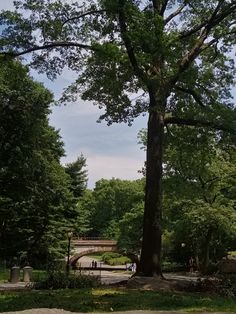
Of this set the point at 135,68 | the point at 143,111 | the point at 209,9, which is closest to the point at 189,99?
the point at 143,111

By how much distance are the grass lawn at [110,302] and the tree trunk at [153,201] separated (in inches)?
150

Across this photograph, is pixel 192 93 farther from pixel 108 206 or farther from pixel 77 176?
pixel 108 206

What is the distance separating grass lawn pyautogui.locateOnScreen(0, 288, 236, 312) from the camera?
11.0 meters

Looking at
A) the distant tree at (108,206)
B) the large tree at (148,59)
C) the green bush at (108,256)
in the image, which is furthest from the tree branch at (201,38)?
the distant tree at (108,206)

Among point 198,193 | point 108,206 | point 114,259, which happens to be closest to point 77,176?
point 114,259

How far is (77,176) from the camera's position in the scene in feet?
184

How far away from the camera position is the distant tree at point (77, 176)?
5475 centimetres

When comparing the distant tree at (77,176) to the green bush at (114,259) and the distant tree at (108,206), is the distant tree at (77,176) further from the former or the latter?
the distant tree at (108,206)

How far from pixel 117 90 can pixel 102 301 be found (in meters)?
9.82

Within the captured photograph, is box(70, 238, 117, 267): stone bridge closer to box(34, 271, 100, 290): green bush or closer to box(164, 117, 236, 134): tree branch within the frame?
box(164, 117, 236, 134): tree branch

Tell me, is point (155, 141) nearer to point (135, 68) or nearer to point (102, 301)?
point (135, 68)

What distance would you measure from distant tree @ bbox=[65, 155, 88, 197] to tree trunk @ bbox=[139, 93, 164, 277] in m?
34.6

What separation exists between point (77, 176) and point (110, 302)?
146ft

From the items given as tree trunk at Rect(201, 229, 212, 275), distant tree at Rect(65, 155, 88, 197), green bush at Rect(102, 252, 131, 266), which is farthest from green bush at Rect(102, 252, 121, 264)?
tree trunk at Rect(201, 229, 212, 275)
